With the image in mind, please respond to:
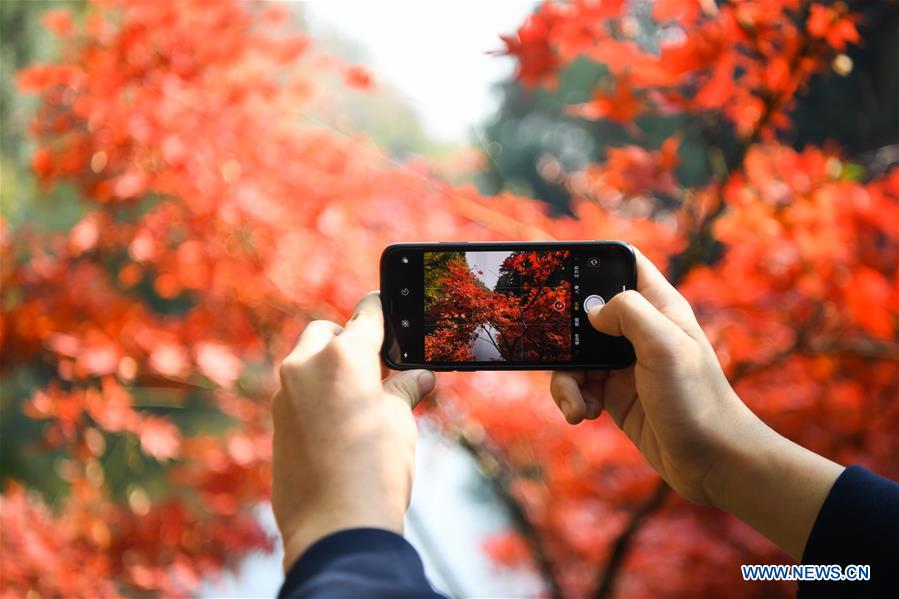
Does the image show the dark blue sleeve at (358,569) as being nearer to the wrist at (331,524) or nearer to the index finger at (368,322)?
the wrist at (331,524)

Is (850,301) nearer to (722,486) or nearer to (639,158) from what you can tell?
(639,158)

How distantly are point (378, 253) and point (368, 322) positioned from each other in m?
0.98

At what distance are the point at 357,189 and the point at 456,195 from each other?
0.91 ft

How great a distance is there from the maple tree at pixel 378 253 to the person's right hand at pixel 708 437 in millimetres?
689

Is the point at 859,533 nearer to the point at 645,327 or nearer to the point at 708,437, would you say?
the point at 708,437

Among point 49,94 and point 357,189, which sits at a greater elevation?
point 49,94

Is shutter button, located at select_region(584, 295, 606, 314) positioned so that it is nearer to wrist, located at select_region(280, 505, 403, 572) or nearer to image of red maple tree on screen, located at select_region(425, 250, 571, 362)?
image of red maple tree on screen, located at select_region(425, 250, 571, 362)

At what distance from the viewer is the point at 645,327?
0.67 meters

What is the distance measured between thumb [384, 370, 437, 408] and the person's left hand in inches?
1.4

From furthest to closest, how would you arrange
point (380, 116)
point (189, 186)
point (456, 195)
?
1. point (380, 116)
2. point (456, 195)
3. point (189, 186)

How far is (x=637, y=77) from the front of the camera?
4.26ft

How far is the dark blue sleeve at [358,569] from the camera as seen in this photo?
1.35 feet

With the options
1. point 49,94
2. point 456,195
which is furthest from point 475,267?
point 49,94

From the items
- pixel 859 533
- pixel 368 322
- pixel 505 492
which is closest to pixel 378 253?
pixel 505 492
